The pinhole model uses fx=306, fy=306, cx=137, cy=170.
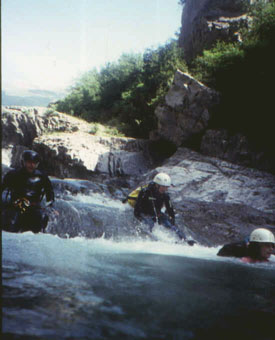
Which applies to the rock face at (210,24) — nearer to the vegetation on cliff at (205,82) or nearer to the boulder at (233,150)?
the vegetation on cliff at (205,82)

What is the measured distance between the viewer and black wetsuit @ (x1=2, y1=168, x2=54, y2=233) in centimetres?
539

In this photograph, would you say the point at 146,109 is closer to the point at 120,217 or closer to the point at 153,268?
the point at 120,217

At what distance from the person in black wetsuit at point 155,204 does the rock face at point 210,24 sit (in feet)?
50.4

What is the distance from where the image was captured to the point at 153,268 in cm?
396

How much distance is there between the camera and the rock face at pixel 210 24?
19.9m

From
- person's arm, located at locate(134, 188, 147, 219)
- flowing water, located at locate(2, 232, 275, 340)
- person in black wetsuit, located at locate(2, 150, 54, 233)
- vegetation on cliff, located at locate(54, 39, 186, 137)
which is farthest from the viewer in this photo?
vegetation on cliff, located at locate(54, 39, 186, 137)

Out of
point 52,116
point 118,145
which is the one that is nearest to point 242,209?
point 118,145

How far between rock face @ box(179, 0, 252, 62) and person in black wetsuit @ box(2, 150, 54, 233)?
17293 millimetres

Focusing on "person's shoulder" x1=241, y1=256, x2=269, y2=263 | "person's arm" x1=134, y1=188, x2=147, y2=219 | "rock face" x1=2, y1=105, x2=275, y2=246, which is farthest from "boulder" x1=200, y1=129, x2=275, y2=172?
"person's shoulder" x1=241, y1=256, x2=269, y2=263

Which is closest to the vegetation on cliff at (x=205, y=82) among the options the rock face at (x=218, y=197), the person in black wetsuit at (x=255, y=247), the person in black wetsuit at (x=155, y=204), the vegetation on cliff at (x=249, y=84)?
the vegetation on cliff at (x=249, y=84)

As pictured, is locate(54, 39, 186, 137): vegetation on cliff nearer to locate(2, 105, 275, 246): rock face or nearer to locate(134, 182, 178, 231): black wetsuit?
locate(2, 105, 275, 246): rock face

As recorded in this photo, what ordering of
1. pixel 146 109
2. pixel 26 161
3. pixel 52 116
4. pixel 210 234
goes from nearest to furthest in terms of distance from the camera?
1. pixel 26 161
2. pixel 210 234
3. pixel 52 116
4. pixel 146 109

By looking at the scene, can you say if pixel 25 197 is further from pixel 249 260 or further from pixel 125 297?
pixel 249 260

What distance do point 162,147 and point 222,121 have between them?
3290 millimetres
